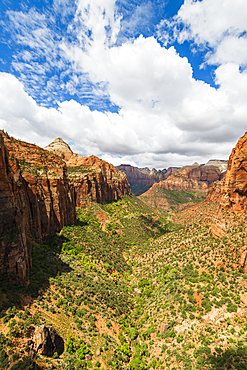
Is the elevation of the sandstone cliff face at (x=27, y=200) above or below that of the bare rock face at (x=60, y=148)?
below

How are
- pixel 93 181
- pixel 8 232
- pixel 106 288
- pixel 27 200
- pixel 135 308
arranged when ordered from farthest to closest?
pixel 93 181 → pixel 106 288 → pixel 135 308 → pixel 27 200 → pixel 8 232

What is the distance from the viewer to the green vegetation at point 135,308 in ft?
68.3

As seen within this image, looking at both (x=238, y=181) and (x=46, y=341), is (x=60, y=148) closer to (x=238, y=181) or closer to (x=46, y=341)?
(x=238, y=181)

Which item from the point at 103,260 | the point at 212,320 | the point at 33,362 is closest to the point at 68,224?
the point at 103,260

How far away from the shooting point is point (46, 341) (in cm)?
1955

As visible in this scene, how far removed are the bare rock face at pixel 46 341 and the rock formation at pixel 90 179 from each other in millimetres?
69516

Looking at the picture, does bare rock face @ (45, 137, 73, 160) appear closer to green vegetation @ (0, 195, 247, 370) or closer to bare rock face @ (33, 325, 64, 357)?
green vegetation @ (0, 195, 247, 370)

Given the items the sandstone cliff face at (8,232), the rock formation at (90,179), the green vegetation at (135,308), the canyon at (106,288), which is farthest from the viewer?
the rock formation at (90,179)

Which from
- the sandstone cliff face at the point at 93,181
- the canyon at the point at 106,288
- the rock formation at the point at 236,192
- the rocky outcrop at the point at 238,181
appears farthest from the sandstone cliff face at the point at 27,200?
the rocky outcrop at the point at 238,181

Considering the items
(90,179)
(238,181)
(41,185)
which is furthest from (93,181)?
(238,181)

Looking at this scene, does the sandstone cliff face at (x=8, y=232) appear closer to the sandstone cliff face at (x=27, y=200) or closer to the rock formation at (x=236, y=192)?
the sandstone cliff face at (x=27, y=200)

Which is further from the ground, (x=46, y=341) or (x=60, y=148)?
(x=60, y=148)

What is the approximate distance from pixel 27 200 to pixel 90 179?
6402 centimetres

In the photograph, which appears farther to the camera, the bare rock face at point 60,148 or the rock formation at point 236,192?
the bare rock face at point 60,148
